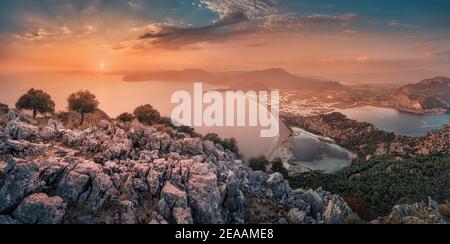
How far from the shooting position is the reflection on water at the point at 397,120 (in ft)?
169

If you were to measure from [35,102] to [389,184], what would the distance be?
75.7 feet

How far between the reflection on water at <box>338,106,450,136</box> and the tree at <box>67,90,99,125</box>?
121 ft

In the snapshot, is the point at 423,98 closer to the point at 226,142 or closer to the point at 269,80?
the point at 269,80

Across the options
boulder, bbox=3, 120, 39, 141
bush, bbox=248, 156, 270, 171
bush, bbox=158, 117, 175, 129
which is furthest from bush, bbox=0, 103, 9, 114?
bush, bbox=248, 156, 270, 171

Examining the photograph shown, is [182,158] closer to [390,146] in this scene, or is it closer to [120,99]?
[120,99]

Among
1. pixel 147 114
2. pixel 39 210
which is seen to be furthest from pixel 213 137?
pixel 39 210

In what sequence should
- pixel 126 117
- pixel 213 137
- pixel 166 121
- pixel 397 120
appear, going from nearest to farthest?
pixel 126 117, pixel 166 121, pixel 213 137, pixel 397 120

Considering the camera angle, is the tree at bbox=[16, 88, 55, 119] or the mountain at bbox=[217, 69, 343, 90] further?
the mountain at bbox=[217, 69, 343, 90]

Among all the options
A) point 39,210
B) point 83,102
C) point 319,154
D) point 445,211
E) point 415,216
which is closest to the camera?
point 39,210

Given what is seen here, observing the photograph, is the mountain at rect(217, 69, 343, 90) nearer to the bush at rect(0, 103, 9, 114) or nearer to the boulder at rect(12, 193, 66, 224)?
the bush at rect(0, 103, 9, 114)

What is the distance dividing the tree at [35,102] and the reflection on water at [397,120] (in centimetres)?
3893

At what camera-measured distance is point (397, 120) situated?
187 ft

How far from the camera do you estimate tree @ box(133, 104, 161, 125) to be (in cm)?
2503
